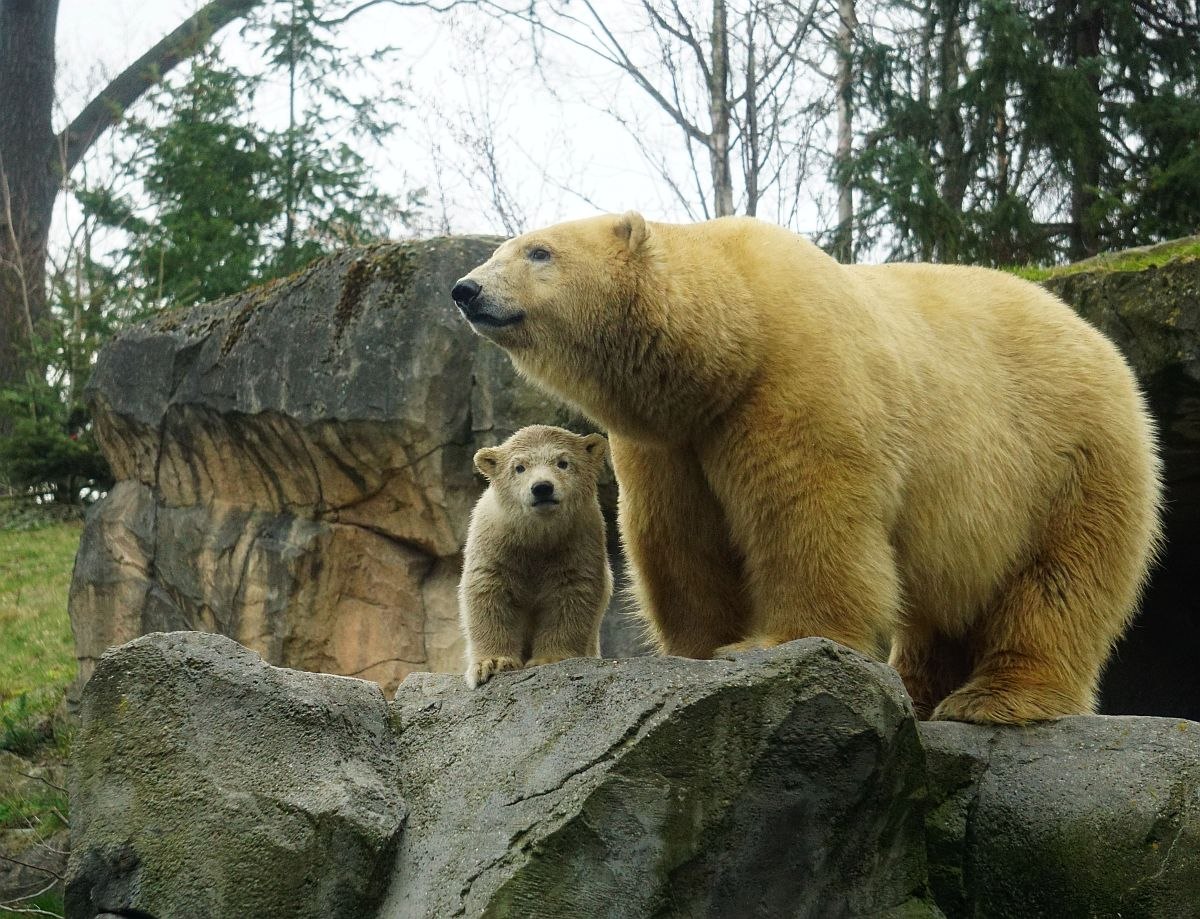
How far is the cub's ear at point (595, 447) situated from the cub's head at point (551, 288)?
0.77m

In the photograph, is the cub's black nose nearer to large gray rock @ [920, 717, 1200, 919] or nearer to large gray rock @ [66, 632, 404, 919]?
large gray rock @ [66, 632, 404, 919]

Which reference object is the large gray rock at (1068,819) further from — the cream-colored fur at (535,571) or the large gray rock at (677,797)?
the cream-colored fur at (535,571)

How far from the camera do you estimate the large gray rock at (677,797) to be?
11.9 feet

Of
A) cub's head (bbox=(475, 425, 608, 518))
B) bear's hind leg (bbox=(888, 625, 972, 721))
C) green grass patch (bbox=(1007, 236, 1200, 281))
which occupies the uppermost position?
green grass patch (bbox=(1007, 236, 1200, 281))

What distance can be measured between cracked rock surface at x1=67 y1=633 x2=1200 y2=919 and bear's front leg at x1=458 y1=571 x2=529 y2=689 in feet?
1.45

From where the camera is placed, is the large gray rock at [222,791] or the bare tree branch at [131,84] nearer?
the large gray rock at [222,791]

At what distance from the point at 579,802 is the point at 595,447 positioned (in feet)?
6.70

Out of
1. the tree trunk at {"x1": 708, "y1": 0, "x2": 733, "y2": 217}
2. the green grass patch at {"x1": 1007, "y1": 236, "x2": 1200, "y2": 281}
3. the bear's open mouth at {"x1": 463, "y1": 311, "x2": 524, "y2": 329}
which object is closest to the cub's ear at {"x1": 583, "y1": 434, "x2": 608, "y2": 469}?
the bear's open mouth at {"x1": 463, "y1": 311, "x2": 524, "y2": 329}

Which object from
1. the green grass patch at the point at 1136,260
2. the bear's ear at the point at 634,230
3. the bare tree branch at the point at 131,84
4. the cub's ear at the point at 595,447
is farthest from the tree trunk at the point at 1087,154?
the bare tree branch at the point at 131,84

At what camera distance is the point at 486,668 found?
14.9 feet

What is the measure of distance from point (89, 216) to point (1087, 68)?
12.9 m

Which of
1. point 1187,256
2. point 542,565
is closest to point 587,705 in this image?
point 542,565

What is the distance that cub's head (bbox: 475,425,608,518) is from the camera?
485 centimetres

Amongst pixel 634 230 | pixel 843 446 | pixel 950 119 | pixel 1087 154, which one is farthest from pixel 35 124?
pixel 843 446
